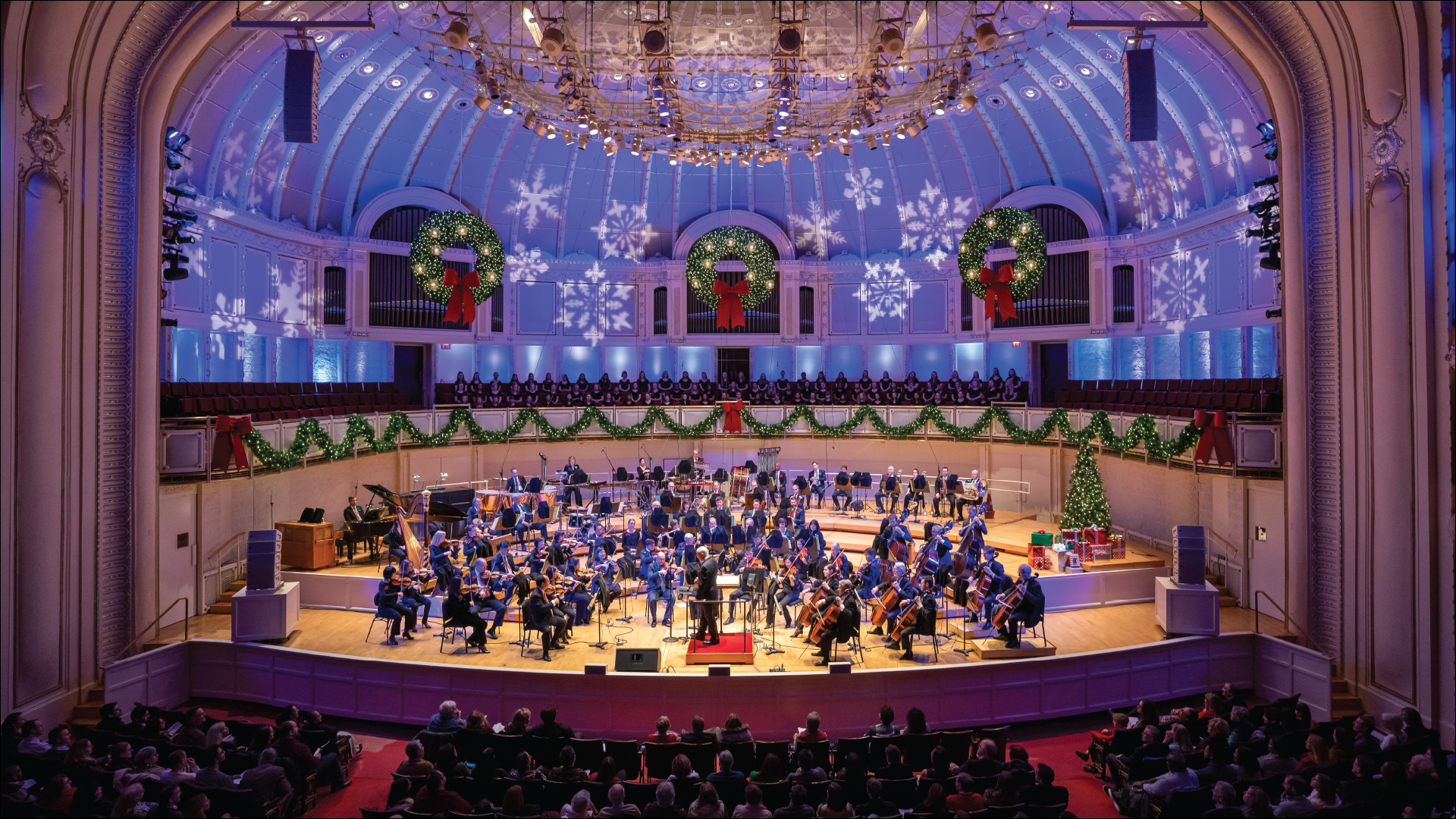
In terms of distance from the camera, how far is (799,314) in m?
25.7

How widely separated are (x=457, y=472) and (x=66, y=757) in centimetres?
1429

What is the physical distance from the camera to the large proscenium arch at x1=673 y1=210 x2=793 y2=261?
2548 cm

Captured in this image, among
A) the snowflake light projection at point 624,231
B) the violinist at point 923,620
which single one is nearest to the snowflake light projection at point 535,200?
the snowflake light projection at point 624,231

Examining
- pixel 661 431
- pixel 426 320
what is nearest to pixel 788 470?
pixel 661 431

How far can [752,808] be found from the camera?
6.84 metres

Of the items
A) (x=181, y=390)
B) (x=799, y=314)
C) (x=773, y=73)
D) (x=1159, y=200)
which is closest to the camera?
(x=773, y=73)

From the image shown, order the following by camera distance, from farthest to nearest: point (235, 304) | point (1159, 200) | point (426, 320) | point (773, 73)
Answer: point (426, 320), point (1159, 200), point (235, 304), point (773, 73)

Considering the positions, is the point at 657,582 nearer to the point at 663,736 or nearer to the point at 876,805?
the point at 663,736

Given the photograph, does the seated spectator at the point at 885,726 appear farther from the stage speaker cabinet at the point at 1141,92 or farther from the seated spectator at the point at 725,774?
the stage speaker cabinet at the point at 1141,92

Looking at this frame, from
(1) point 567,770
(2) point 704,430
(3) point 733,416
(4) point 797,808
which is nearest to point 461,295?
(2) point 704,430

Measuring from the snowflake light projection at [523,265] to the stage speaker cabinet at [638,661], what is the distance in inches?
650

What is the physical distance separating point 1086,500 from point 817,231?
12535 millimetres

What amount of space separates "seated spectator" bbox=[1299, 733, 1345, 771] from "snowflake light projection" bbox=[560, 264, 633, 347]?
20706mm

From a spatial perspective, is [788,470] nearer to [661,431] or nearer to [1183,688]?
[661,431]
